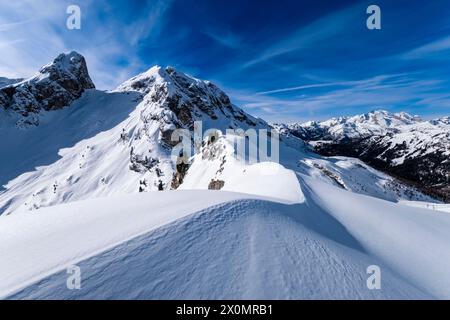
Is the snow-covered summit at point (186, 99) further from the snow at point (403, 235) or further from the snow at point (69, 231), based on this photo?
the snow at point (69, 231)

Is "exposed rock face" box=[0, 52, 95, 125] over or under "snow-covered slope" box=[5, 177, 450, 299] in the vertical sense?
over

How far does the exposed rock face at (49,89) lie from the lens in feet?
397

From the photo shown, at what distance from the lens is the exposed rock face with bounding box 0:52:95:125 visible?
4759 inches

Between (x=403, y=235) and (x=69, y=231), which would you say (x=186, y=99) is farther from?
(x=69, y=231)

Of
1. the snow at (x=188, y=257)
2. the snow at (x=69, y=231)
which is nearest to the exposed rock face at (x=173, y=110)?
the snow at (x=69, y=231)

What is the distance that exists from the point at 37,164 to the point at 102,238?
112m

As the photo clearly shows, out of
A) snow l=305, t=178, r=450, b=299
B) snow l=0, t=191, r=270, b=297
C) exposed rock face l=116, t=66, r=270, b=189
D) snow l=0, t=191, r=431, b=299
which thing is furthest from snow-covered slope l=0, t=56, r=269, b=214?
snow l=0, t=191, r=431, b=299

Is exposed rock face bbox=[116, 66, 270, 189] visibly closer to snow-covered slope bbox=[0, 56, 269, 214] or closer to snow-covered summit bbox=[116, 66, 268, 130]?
snow-covered summit bbox=[116, 66, 268, 130]

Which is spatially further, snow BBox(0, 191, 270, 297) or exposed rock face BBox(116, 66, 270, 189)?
exposed rock face BBox(116, 66, 270, 189)

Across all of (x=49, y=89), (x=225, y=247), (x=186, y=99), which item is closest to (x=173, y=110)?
(x=186, y=99)

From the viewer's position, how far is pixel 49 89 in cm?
13238

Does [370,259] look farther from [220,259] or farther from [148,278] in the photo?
[148,278]

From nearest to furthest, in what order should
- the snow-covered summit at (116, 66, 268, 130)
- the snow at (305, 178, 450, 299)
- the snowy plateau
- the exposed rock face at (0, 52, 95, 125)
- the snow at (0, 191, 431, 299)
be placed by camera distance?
the snow at (0, 191, 431, 299), the snowy plateau, the snow at (305, 178, 450, 299), the snow-covered summit at (116, 66, 268, 130), the exposed rock face at (0, 52, 95, 125)
